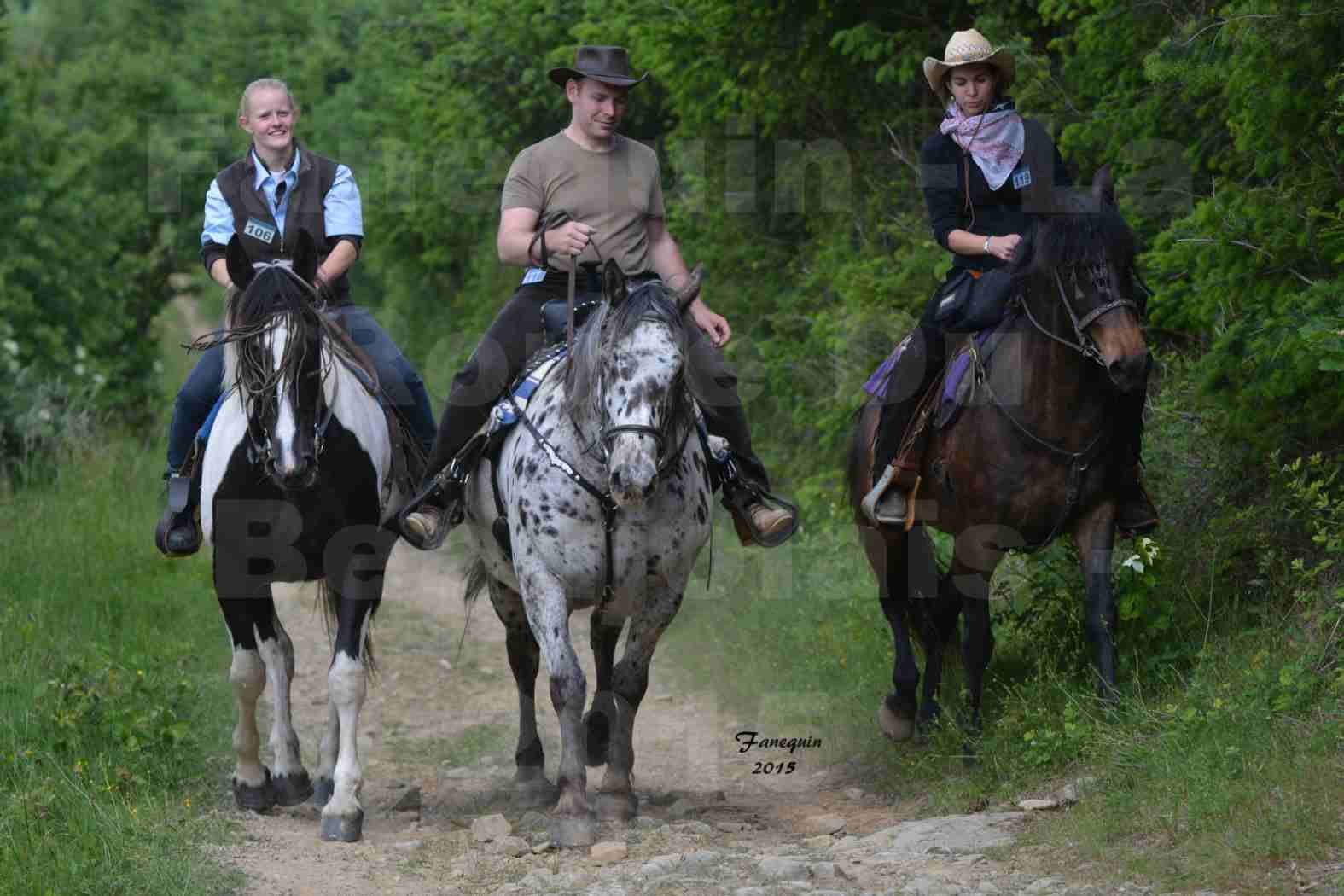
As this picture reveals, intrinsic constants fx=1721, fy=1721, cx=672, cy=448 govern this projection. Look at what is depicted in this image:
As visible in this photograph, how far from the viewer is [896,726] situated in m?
8.49

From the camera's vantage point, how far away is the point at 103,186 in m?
23.1

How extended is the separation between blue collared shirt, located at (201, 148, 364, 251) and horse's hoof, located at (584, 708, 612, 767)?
2532 millimetres

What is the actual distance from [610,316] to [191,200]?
58.4 ft

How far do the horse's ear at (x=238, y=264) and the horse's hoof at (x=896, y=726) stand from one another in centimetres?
371

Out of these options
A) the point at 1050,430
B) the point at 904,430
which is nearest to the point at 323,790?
the point at 904,430

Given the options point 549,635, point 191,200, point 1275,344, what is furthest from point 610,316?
point 191,200

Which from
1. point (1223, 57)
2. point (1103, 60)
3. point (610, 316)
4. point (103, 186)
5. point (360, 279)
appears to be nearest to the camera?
point (610, 316)

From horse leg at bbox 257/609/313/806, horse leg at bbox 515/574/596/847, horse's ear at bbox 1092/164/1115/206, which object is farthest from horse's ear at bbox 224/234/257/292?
horse's ear at bbox 1092/164/1115/206

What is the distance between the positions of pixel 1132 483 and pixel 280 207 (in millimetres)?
4088

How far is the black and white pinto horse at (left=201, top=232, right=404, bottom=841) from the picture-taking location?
7047mm

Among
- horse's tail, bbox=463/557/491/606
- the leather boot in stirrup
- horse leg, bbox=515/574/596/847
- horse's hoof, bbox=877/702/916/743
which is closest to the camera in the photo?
horse leg, bbox=515/574/596/847

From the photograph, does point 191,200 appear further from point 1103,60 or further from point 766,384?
point 1103,60

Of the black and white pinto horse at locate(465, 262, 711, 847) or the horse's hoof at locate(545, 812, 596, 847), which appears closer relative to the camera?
the black and white pinto horse at locate(465, 262, 711, 847)

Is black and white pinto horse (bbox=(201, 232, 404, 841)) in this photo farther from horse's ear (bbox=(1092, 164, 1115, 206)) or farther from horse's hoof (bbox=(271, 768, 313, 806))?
horse's ear (bbox=(1092, 164, 1115, 206))
